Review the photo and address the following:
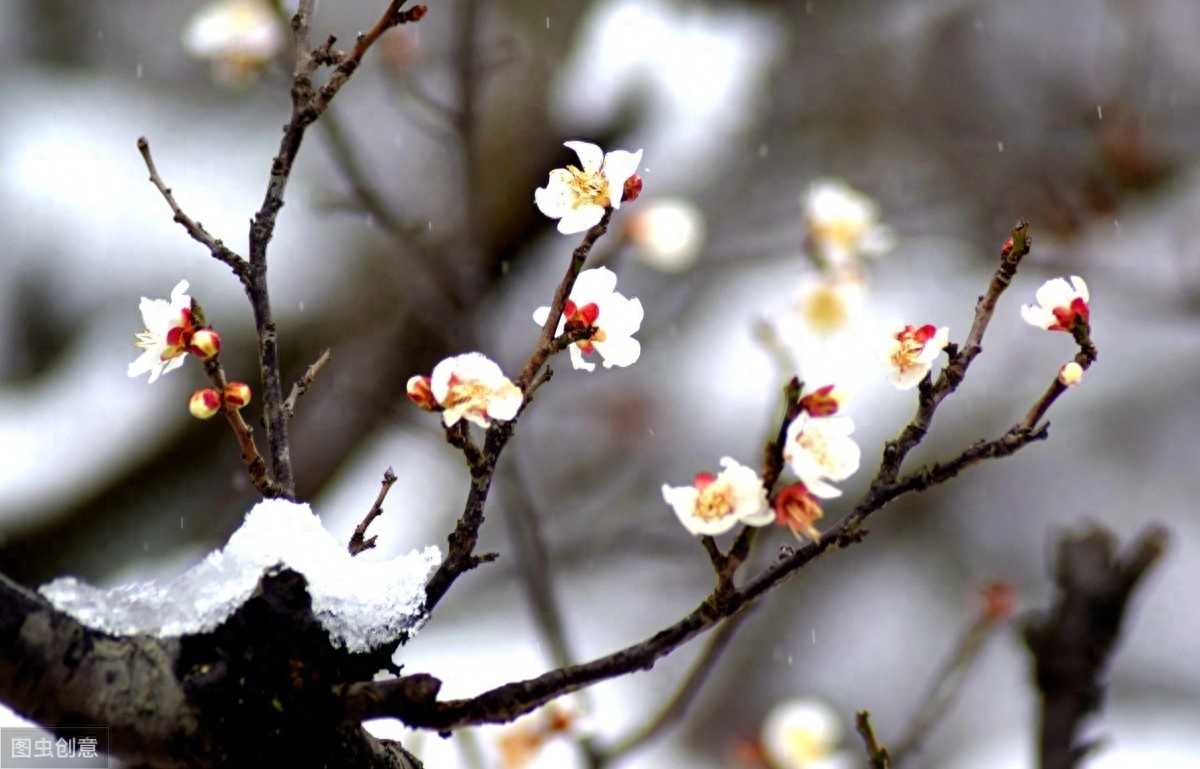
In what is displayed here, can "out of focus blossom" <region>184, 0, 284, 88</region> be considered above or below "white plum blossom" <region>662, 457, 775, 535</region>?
above

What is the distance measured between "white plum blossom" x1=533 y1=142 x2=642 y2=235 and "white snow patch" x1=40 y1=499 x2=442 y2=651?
0.23 metres

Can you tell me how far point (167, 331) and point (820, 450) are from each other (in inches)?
16.0

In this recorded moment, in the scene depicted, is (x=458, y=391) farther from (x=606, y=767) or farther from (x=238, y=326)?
(x=238, y=326)

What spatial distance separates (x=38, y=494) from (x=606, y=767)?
1.98 m

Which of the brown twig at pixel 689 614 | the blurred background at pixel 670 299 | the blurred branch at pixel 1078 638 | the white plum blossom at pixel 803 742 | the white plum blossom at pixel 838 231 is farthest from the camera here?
the blurred background at pixel 670 299

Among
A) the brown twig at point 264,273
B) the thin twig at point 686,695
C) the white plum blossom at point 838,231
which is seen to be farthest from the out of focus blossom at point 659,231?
the brown twig at point 264,273

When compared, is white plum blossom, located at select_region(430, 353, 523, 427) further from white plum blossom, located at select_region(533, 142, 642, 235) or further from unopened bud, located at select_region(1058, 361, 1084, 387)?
unopened bud, located at select_region(1058, 361, 1084, 387)

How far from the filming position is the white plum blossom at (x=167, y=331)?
634 millimetres

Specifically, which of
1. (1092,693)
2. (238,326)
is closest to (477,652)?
(238,326)

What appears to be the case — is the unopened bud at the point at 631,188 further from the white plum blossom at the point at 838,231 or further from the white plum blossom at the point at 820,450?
the white plum blossom at the point at 838,231

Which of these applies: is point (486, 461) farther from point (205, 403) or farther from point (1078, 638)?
point (1078, 638)

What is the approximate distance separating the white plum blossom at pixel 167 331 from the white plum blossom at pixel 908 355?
0.43 meters

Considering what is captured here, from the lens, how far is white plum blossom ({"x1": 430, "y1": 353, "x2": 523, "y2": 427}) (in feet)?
1.85

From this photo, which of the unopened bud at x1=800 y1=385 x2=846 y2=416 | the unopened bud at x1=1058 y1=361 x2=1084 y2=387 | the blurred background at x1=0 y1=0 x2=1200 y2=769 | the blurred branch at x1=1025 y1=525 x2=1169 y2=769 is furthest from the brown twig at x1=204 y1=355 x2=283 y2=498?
the blurred background at x1=0 y1=0 x2=1200 y2=769
